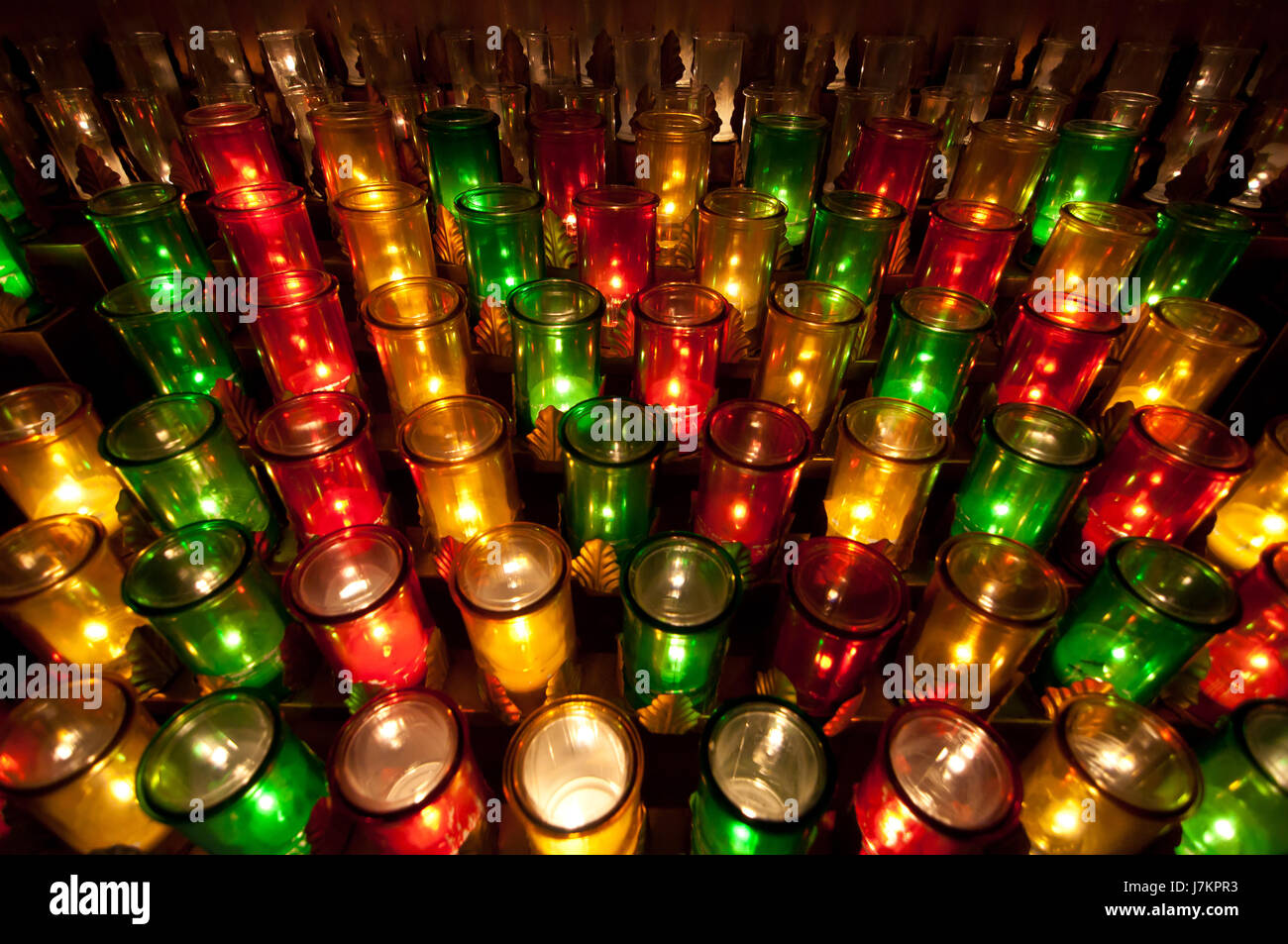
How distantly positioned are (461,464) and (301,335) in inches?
18.7

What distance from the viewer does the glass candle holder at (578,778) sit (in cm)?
75

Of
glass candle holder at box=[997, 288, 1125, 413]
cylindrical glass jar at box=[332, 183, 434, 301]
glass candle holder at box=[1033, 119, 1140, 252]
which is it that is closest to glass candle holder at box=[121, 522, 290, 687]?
cylindrical glass jar at box=[332, 183, 434, 301]

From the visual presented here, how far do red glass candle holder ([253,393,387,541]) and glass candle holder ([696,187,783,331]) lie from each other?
731 mm

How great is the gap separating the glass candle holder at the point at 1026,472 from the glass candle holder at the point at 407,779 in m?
0.85

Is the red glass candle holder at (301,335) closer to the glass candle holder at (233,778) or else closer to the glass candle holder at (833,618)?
the glass candle holder at (233,778)

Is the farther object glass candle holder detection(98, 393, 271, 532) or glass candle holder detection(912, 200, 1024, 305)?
glass candle holder detection(912, 200, 1024, 305)

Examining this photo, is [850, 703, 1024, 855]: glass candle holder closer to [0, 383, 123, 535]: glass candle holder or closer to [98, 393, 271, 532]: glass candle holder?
[98, 393, 271, 532]: glass candle holder

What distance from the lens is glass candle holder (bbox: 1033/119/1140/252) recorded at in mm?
1383

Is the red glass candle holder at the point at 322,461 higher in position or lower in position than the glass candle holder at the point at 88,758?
higher

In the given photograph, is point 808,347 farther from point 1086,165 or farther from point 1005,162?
point 1086,165

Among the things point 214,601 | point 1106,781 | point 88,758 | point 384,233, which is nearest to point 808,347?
point 1106,781

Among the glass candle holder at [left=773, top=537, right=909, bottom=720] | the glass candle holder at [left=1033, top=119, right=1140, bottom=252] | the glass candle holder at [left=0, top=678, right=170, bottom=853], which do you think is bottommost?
the glass candle holder at [left=0, top=678, right=170, bottom=853]

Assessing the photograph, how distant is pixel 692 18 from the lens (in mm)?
1626

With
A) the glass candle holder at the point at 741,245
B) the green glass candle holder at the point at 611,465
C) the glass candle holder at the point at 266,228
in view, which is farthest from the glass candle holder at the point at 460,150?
the green glass candle holder at the point at 611,465
